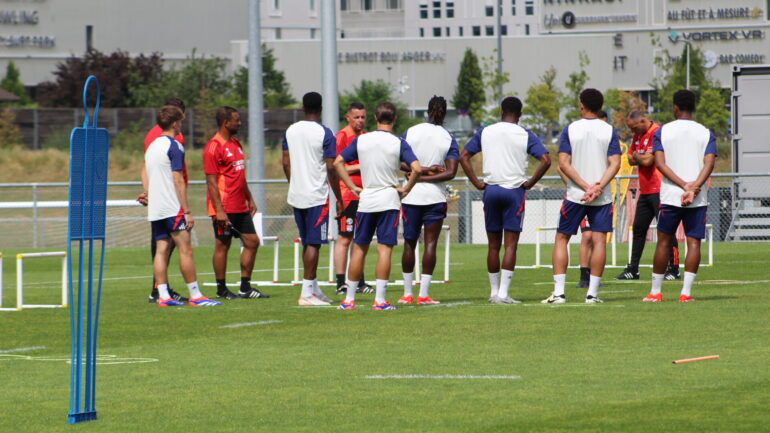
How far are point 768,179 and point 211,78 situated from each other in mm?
53195

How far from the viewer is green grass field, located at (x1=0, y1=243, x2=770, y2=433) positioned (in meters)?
7.93

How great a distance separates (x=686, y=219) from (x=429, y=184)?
2.43m

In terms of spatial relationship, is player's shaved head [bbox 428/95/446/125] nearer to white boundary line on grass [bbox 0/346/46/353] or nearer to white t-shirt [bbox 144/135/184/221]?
white t-shirt [bbox 144/135/184/221]

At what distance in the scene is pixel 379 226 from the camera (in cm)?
1395

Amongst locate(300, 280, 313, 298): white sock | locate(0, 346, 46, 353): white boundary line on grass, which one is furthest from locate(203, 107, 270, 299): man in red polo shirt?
locate(0, 346, 46, 353): white boundary line on grass

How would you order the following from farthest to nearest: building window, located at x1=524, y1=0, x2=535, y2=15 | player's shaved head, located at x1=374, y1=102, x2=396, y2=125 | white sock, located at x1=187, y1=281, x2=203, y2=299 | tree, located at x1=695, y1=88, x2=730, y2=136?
building window, located at x1=524, y1=0, x2=535, y2=15 → tree, located at x1=695, y1=88, x2=730, y2=136 → white sock, located at x1=187, y1=281, x2=203, y2=299 → player's shaved head, located at x1=374, y1=102, x2=396, y2=125

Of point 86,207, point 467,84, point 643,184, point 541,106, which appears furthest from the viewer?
point 467,84

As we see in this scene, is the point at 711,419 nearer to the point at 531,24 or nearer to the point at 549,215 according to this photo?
the point at 549,215

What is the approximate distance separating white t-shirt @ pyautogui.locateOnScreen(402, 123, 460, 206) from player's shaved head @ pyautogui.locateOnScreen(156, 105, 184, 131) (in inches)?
86.9

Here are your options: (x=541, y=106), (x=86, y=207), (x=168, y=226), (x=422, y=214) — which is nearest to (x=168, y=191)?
(x=168, y=226)

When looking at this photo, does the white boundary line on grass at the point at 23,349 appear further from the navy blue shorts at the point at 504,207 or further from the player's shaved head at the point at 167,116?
the navy blue shorts at the point at 504,207

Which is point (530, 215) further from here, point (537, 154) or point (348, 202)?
point (537, 154)

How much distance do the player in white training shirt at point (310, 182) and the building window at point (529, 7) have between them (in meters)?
124

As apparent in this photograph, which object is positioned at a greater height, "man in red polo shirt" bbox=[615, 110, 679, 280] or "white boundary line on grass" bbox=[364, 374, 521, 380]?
"man in red polo shirt" bbox=[615, 110, 679, 280]
